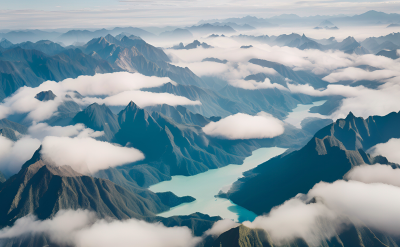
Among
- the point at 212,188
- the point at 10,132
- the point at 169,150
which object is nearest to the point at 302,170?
the point at 212,188

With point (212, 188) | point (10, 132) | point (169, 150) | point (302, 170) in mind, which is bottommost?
point (212, 188)

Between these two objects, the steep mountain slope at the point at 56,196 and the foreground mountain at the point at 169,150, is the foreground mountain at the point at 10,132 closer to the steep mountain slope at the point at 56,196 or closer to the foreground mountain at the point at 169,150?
the foreground mountain at the point at 169,150

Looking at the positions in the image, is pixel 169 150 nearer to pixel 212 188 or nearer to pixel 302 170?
pixel 212 188

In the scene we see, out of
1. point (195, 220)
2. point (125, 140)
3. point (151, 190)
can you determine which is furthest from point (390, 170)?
point (125, 140)

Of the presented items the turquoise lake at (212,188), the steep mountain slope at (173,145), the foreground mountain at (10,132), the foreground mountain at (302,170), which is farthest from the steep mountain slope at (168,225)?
the foreground mountain at (10,132)

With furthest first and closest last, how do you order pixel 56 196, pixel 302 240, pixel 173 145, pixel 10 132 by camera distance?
pixel 173 145
pixel 10 132
pixel 56 196
pixel 302 240

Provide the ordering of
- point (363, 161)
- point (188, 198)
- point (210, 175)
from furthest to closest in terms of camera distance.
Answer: point (210, 175)
point (188, 198)
point (363, 161)

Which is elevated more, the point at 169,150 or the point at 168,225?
the point at 168,225

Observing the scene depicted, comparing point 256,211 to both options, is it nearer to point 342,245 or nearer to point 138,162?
point 342,245
